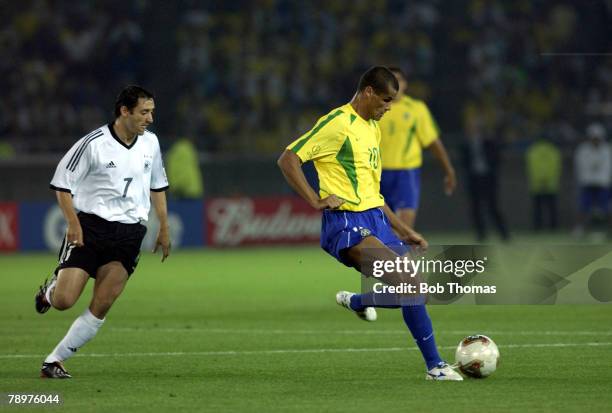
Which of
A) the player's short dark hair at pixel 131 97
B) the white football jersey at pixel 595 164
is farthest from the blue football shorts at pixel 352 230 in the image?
the white football jersey at pixel 595 164

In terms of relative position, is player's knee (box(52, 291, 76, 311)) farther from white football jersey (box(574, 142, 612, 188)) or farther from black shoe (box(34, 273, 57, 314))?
white football jersey (box(574, 142, 612, 188))

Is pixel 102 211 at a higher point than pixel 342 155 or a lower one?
lower

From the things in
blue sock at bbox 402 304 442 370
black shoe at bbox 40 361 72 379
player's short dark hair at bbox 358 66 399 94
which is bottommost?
black shoe at bbox 40 361 72 379

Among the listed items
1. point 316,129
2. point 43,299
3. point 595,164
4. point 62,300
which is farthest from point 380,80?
point 595,164

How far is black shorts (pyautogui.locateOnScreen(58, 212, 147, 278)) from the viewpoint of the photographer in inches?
355

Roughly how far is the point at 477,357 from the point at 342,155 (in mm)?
1619

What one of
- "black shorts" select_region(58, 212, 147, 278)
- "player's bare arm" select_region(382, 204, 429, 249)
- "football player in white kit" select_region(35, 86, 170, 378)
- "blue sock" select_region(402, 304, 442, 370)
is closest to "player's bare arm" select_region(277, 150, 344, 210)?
"player's bare arm" select_region(382, 204, 429, 249)

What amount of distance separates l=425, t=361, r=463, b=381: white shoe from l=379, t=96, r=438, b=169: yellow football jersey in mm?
5422

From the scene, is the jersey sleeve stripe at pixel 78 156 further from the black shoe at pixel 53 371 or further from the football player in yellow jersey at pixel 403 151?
the football player in yellow jersey at pixel 403 151

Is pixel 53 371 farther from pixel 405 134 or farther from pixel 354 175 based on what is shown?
pixel 405 134

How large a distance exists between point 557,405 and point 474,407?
501mm

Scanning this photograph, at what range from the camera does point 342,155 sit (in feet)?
29.4

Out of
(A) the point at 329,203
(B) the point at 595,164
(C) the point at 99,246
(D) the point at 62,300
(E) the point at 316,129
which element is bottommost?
(B) the point at 595,164

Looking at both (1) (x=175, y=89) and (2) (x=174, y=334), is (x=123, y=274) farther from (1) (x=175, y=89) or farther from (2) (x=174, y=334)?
(1) (x=175, y=89)
